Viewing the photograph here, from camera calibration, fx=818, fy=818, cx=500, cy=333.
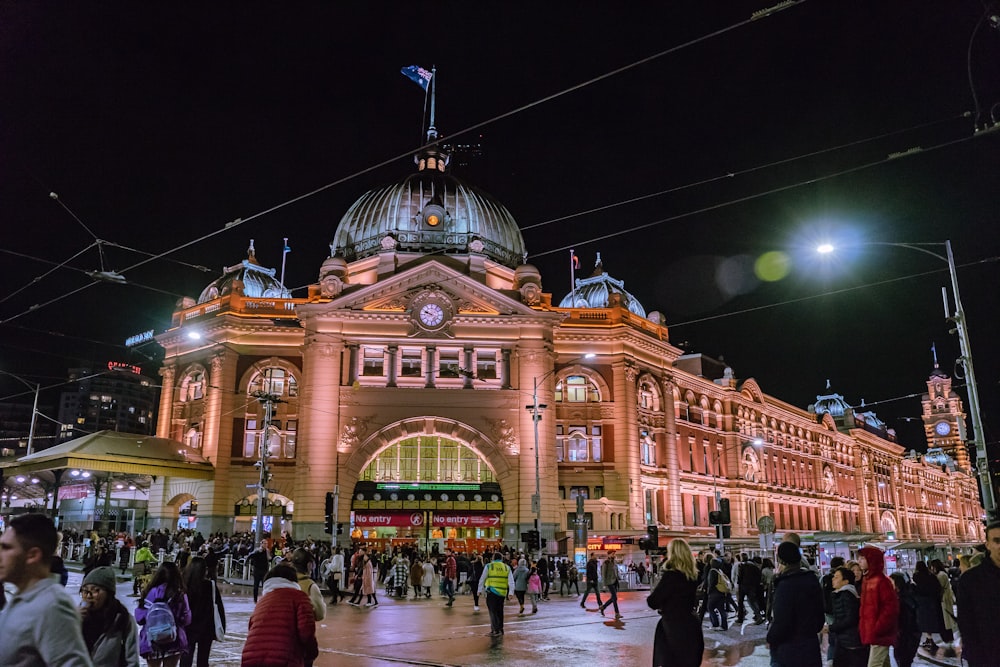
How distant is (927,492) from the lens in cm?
12900

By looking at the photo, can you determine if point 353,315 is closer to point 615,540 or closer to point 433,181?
point 433,181

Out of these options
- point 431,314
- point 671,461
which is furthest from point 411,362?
point 671,461

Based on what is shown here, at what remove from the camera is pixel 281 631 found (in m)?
6.96

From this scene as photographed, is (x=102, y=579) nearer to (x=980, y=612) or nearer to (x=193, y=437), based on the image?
(x=980, y=612)

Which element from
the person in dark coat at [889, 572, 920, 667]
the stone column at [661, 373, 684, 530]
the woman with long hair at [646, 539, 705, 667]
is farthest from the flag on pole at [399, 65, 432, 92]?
the woman with long hair at [646, 539, 705, 667]

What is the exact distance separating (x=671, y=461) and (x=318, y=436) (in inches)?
966

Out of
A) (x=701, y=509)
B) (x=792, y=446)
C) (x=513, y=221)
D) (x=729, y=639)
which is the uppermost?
(x=513, y=221)

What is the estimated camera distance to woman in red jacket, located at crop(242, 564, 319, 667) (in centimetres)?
690

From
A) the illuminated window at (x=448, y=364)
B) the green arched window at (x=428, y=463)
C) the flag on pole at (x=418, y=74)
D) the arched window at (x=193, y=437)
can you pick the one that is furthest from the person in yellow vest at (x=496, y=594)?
the flag on pole at (x=418, y=74)

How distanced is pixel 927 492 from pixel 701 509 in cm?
8500

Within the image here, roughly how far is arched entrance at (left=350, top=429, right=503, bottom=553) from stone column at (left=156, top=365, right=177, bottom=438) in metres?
15.4

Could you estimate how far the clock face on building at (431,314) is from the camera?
49.6m

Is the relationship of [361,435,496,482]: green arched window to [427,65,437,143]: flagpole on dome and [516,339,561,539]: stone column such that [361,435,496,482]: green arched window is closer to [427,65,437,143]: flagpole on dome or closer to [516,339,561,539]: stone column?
[516,339,561,539]: stone column

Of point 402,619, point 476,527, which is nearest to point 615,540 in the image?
point 476,527
